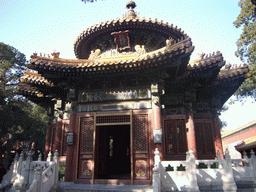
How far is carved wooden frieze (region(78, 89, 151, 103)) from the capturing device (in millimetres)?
8883

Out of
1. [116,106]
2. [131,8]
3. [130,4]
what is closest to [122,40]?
[131,8]

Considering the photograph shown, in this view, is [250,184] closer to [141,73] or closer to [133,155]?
[133,155]

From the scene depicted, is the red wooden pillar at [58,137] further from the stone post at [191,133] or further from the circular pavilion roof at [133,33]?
the stone post at [191,133]

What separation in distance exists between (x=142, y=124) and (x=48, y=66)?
4.67 m

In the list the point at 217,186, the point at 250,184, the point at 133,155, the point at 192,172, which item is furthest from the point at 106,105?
the point at 250,184

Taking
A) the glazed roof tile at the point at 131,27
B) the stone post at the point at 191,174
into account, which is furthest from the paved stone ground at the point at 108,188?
the glazed roof tile at the point at 131,27

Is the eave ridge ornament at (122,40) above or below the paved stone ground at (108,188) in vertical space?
above

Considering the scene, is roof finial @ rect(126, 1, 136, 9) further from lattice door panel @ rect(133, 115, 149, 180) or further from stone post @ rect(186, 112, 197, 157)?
lattice door panel @ rect(133, 115, 149, 180)

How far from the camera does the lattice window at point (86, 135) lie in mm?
8844

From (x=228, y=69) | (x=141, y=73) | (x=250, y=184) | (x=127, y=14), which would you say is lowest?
(x=250, y=184)

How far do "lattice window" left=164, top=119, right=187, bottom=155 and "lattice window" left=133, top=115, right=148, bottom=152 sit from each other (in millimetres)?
1852

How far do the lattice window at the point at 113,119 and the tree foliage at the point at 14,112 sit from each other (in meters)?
15.7

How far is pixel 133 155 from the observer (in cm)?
830

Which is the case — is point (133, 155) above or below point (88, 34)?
below
